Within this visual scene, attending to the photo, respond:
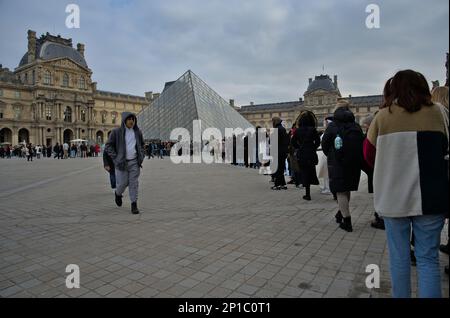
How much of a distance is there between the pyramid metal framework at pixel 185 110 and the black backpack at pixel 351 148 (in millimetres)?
19019

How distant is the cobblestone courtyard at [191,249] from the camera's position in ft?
7.72

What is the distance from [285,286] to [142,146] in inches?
139

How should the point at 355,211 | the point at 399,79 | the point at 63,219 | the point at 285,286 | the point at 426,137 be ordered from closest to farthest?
the point at 426,137 < the point at 399,79 < the point at 285,286 < the point at 63,219 < the point at 355,211

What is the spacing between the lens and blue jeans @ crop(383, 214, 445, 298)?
1.78m

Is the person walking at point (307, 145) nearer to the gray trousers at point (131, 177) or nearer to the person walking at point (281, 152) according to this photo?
the person walking at point (281, 152)

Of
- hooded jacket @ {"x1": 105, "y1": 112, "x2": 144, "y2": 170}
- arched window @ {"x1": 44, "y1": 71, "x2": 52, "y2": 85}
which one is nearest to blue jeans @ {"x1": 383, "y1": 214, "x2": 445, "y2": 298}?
hooded jacket @ {"x1": 105, "y1": 112, "x2": 144, "y2": 170}

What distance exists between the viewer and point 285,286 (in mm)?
2332

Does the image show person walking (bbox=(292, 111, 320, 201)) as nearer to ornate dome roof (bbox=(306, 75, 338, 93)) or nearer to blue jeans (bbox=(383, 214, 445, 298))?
blue jeans (bbox=(383, 214, 445, 298))

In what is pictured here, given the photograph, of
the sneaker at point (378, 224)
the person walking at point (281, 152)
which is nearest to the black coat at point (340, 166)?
the sneaker at point (378, 224)

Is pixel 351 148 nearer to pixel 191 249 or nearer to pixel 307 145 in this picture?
pixel 307 145

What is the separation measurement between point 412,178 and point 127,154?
13.4 feet

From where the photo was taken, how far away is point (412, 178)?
6.00 ft
